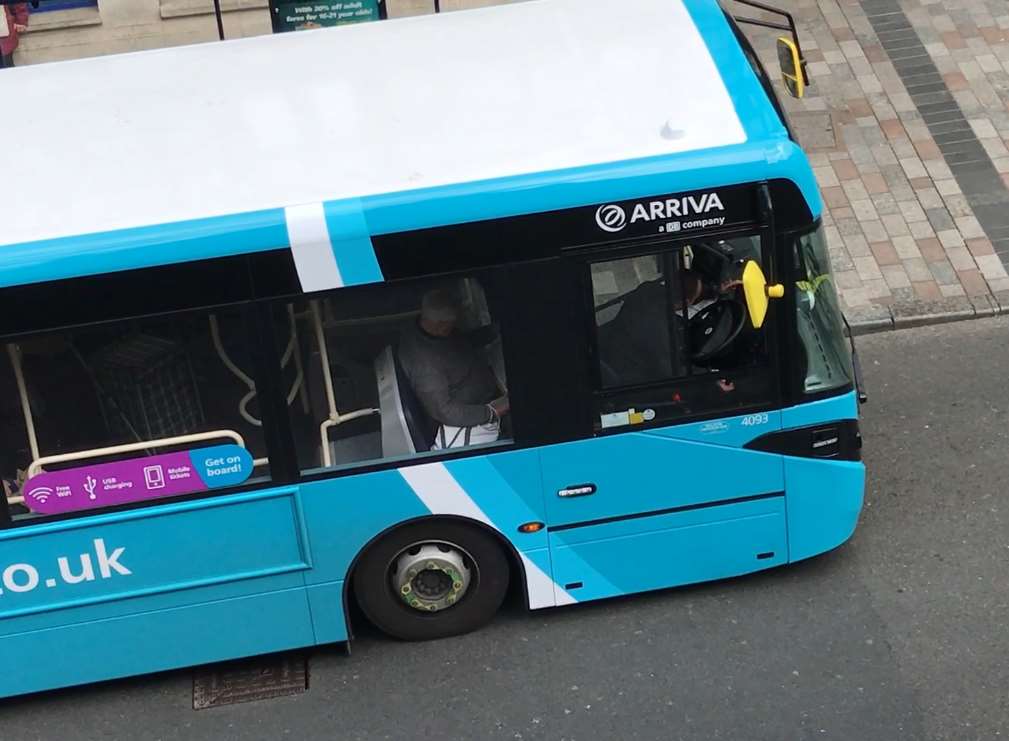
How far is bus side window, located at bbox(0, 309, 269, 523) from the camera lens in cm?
627

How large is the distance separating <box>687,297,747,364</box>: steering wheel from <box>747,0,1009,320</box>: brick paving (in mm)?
3470

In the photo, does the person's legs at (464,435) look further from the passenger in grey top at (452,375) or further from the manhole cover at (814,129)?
the manhole cover at (814,129)

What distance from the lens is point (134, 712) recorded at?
6.92 metres

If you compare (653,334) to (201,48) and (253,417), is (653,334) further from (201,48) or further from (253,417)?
(201,48)

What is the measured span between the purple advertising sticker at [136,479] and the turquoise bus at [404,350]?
1 centimetres

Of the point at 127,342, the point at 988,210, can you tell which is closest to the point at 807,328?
the point at 127,342

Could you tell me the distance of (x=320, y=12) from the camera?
424 inches

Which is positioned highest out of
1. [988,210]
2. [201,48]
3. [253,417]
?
[201,48]

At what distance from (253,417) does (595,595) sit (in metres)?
1.94

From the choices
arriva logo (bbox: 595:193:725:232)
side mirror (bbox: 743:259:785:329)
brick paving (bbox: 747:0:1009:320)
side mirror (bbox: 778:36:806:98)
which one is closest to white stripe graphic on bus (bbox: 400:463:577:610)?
arriva logo (bbox: 595:193:725:232)

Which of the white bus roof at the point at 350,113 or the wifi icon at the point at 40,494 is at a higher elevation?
the white bus roof at the point at 350,113

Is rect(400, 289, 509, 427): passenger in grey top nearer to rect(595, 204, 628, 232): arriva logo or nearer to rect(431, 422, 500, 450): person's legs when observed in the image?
rect(431, 422, 500, 450): person's legs

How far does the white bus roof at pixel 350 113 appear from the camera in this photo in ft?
20.9

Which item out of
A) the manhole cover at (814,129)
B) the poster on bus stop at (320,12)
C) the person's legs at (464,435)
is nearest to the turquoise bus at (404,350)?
the person's legs at (464,435)
